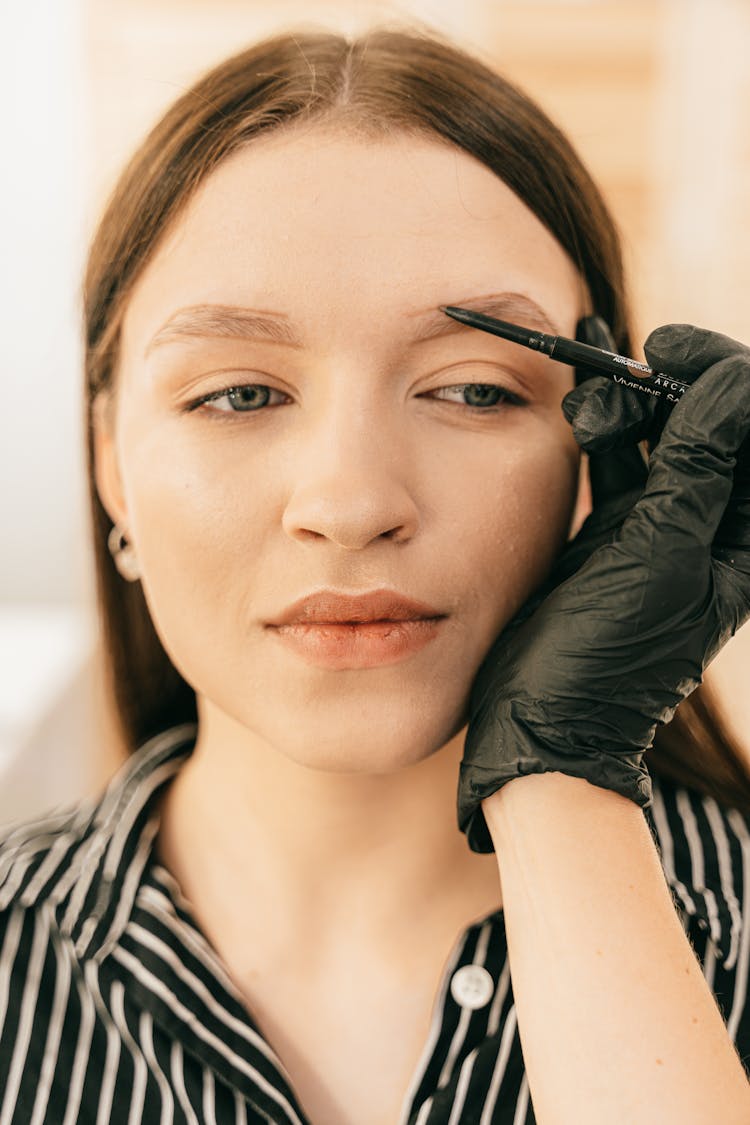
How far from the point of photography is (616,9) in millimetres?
2824

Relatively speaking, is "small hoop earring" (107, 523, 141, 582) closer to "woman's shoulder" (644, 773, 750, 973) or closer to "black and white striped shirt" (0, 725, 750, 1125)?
"black and white striped shirt" (0, 725, 750, 1125)

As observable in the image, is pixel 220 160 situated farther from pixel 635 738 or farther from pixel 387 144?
pixel 635 738

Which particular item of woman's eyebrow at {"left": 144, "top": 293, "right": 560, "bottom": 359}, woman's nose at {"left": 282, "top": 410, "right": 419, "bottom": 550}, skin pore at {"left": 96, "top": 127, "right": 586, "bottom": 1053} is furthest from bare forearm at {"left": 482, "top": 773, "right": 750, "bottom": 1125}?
woman's eyebrow at {"left": 144, "top": 293, "right": 560, "bottom": 359}

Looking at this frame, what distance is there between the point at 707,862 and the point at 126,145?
191 centimetres

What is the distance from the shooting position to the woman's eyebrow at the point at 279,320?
1013mm

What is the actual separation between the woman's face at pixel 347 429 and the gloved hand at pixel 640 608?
76 mm

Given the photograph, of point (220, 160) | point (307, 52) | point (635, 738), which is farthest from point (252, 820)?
point (307, 52)

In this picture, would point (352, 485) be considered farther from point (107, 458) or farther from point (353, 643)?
point (107, 458)

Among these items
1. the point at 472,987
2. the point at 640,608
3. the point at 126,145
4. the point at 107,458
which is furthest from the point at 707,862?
the point at 126,145

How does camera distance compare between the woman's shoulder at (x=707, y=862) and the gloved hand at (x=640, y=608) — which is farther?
the woman's shoulder at (x=707, y=862)

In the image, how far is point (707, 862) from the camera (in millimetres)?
1188

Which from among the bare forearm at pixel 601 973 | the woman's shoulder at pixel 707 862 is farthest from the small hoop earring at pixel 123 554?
the woman's shoulder at pixel 707 862

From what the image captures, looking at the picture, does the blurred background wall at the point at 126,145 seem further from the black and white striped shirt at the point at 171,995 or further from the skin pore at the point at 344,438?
the skin pore at the point at 344,438

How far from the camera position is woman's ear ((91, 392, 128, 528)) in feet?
4.10
